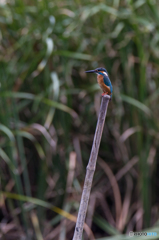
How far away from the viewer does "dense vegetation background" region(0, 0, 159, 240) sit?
1100 millimetres

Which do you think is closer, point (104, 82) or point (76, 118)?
point (104, 82)

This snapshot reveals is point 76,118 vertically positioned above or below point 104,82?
below

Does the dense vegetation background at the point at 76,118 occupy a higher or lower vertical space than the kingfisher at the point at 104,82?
lower

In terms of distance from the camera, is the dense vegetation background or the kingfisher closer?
the kingfisher

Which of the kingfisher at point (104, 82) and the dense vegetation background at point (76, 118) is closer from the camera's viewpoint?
the kingfisher at point (104, 82)

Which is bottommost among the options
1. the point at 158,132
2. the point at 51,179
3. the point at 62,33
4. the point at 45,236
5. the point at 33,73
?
the point at 45,236

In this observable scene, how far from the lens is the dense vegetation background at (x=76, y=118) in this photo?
43.3 inches

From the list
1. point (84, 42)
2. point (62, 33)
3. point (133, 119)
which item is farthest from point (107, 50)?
point (133, 119)

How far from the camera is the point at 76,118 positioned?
4.03 feet

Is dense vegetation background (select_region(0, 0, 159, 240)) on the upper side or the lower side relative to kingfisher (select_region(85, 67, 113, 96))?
lower

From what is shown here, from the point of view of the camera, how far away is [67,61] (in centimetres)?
122

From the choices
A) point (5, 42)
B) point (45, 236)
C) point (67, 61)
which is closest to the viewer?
point (45, 236)

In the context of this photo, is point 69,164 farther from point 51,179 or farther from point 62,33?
point 62,33

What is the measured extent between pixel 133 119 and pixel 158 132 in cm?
11
